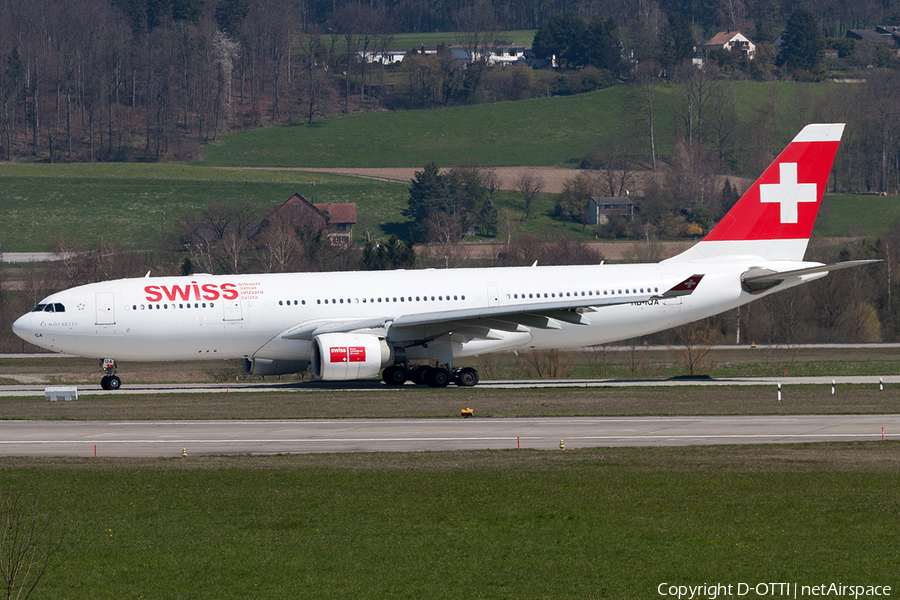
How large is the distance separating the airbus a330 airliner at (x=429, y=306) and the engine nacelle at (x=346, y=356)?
0.16ft

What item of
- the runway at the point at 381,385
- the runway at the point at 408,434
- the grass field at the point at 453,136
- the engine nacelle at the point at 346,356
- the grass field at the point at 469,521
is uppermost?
the grass field at the point at 453,136

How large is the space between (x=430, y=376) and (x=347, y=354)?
4.01 meters

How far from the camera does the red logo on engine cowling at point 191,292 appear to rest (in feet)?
139

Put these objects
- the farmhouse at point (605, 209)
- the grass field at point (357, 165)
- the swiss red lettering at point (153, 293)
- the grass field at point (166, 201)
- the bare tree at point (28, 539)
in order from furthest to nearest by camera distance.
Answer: the farmhouse at point (605, 209)
the grass field at point (357, 165)
the grass field at point (166, 201)
the swiss red lettering at point (153, 293)
the bare tree at point (28, 539)

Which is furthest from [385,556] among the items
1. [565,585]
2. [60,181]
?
[60,181]

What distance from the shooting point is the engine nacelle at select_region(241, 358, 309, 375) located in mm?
44156

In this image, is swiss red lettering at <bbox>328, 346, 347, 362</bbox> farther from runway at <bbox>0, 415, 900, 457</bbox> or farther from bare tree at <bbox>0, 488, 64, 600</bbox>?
bare tree at <bbox>0, 488, 64, 600</bbox>

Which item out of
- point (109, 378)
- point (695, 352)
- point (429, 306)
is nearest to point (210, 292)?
point (109, 378)

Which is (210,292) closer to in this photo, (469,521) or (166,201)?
(469,521)

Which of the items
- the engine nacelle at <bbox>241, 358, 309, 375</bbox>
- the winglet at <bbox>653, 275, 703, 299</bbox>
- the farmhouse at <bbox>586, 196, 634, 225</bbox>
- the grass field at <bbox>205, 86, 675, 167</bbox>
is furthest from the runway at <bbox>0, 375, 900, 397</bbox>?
the grass field at <bbox>205, 86, 675, 167</bbox>

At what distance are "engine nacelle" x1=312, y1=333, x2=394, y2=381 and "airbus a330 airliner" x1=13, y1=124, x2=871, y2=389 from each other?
0.16 ft

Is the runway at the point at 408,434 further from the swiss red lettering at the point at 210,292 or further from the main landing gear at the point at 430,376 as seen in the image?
the main landing gear at the point at 430,376

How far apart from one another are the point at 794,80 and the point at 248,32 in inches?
3707

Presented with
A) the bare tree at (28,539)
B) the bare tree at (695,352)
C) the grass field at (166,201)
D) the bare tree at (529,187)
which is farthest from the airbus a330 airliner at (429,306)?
the bare tree at (529,187)
